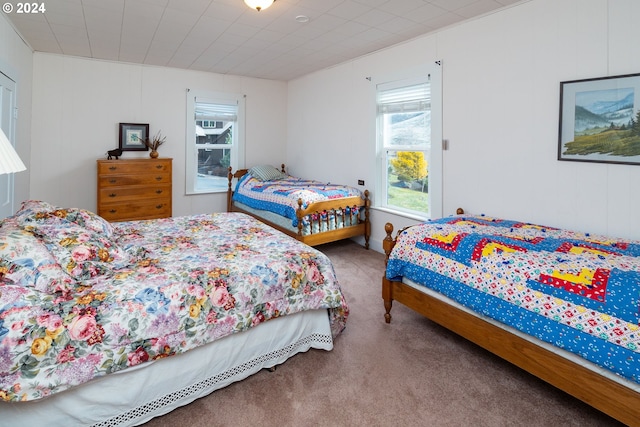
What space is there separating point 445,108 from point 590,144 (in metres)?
1.32

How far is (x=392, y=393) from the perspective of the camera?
1916 mm

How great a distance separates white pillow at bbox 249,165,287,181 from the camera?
18.1 feet

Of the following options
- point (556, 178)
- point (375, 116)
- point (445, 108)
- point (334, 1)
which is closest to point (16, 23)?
point (334, 1)

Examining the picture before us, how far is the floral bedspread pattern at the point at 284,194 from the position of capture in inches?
164

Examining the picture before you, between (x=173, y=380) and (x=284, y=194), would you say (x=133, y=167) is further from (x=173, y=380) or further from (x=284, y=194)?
(x=173, y=380)

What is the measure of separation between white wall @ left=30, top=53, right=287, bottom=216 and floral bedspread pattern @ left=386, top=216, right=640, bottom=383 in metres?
4.10

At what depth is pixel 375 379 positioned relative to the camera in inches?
79.9

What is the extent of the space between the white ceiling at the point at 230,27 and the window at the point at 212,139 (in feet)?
2.86

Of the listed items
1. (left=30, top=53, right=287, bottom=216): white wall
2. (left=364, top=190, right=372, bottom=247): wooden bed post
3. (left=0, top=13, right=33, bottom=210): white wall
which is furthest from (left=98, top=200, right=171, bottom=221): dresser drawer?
(left=364, top=190, right=372, bottom=247): wooden bed post

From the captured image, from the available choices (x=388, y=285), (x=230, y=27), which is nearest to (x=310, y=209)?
(x=388, y=285)

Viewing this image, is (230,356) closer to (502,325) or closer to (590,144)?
(502,325)

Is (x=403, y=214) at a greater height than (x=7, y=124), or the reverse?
(x=7, y=124)

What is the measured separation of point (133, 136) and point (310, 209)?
281 centimetres

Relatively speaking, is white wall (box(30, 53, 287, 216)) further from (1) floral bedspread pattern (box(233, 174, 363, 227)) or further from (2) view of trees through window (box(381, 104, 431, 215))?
(2) view of trees through window (box(381, 104, 431, 215))
